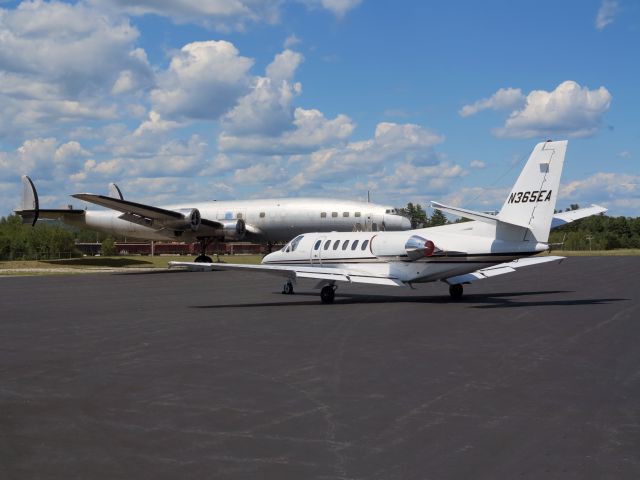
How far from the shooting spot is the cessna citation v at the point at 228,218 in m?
47.5

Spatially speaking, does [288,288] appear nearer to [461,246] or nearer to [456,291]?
[456,291]

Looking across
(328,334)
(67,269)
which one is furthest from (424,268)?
(67,269)

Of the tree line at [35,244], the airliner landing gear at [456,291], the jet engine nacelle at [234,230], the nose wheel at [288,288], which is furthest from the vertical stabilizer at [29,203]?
the airliner landing gear at [456,291]

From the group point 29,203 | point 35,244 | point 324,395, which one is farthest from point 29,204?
point 324,395

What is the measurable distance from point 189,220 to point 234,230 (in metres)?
3.39

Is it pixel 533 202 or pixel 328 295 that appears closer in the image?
pixel 533 202

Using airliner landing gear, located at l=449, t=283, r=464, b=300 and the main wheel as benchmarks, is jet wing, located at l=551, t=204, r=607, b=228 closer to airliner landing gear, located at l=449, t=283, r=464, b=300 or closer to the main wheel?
airliner landing gear, located at l=449, t=283, r=464, b=300

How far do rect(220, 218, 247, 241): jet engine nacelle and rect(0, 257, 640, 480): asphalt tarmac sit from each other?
3016 cm

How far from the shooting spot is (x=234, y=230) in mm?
50781

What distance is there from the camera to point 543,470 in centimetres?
632

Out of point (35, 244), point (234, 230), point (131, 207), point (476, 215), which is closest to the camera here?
point (476, 215)

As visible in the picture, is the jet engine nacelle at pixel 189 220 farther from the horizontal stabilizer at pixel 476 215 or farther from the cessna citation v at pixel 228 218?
the horizontal stabilizer at pixel 476 215

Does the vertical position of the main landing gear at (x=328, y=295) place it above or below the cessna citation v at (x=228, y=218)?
below

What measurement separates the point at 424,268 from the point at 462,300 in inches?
91.8
